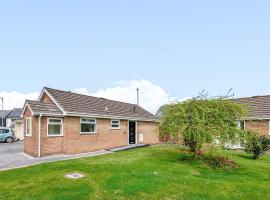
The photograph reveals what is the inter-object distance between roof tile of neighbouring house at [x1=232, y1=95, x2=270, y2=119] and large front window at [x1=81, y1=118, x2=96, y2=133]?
13.2m

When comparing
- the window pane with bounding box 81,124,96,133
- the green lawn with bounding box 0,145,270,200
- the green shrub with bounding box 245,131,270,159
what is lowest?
the green lawn with bounding box 0,145,270,200

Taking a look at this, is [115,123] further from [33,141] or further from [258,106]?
[258,106]

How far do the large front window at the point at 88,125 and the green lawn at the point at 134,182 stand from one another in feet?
21.5

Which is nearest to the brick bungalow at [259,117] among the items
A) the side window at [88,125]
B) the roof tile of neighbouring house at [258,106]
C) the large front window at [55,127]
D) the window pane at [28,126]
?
the roof tile of neighbouring house at [258,106]

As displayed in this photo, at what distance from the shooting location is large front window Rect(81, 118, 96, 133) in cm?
1855

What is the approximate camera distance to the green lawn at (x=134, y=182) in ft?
25.7

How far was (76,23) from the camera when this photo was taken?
56.6ft

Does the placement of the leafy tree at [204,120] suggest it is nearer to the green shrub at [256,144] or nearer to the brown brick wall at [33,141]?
the green shrub at [256,144]

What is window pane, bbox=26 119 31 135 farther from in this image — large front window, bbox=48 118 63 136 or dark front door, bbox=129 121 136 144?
dark front door, bbox=129 121 136 144

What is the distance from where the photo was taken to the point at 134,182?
29.0ft

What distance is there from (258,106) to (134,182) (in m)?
18.8

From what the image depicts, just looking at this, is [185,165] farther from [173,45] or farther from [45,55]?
[45,55]

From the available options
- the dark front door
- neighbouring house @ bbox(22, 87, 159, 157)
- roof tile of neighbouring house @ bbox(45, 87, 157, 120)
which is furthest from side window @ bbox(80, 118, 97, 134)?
the dark front door

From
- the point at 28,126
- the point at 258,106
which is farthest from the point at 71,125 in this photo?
the point at 258,106
